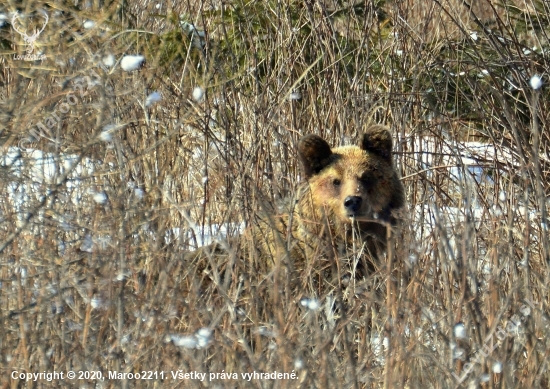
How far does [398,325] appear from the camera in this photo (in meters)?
3.66

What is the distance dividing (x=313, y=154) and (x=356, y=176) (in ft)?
1.05

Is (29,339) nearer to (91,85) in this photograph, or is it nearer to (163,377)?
(163,377)

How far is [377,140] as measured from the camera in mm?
6055

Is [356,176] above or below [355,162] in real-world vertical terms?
below

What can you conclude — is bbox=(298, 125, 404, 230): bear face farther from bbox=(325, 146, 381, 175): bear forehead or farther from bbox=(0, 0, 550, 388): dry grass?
bbox=(0, 0, 550, 388): dry grass

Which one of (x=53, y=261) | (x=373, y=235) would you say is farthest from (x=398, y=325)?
(x=373, y=235)

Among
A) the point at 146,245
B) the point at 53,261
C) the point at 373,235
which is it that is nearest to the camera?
the point at 53,261

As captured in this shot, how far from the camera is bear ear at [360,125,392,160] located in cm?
602

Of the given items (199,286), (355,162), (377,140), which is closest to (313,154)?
(355,162)

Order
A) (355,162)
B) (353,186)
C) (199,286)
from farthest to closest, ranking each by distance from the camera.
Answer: (355,162)
(353,186)
(199,286)

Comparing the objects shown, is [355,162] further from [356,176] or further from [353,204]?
[353,204]

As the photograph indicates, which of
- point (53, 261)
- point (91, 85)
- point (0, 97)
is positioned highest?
point (0, 97)

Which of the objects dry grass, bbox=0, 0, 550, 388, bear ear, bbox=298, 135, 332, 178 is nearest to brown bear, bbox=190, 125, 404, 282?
bear ear, bbox=298, 135, 332, 178

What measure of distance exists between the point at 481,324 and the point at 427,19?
144 inches
